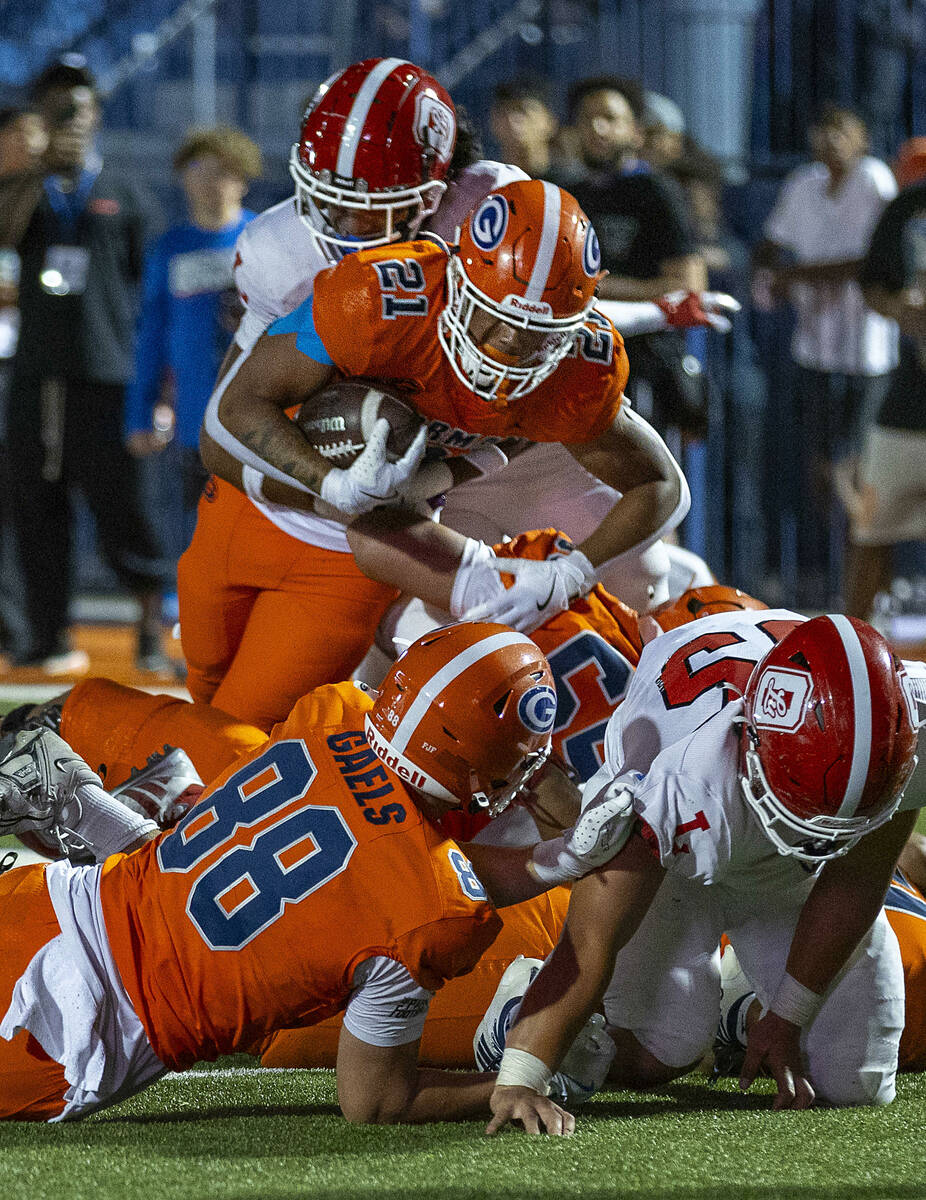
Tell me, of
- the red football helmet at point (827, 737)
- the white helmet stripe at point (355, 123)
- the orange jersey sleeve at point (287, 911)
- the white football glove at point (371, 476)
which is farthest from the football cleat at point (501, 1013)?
the white helmet stripe at point (355, 123)

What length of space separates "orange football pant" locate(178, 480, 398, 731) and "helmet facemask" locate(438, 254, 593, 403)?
662mm

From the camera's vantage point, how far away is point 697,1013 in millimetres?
2607

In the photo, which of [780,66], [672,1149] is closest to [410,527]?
[672,1149]

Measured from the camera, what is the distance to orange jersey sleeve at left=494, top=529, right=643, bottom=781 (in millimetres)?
3141

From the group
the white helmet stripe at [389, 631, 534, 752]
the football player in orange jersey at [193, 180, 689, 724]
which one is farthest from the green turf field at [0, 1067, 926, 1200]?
the football player in orange jersey at [193, 180, 689, 724]

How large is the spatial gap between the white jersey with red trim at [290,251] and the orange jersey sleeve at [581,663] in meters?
0.72

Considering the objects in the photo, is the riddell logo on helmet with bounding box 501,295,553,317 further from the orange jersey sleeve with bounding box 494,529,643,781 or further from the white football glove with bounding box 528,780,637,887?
the white football glove with bounding box 528,780,637,887

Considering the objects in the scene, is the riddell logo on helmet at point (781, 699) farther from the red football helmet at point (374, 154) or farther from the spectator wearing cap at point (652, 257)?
the spectator wearing cap at point (652, 257)

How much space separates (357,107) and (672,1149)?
2145mm

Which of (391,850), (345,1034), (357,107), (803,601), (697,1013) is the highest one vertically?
(357,107)

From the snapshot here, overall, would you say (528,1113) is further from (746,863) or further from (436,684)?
(436,684)

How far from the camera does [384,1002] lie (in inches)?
89.0

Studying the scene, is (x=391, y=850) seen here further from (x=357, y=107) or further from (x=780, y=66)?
(x=780, y=66)

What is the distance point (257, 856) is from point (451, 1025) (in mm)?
601
